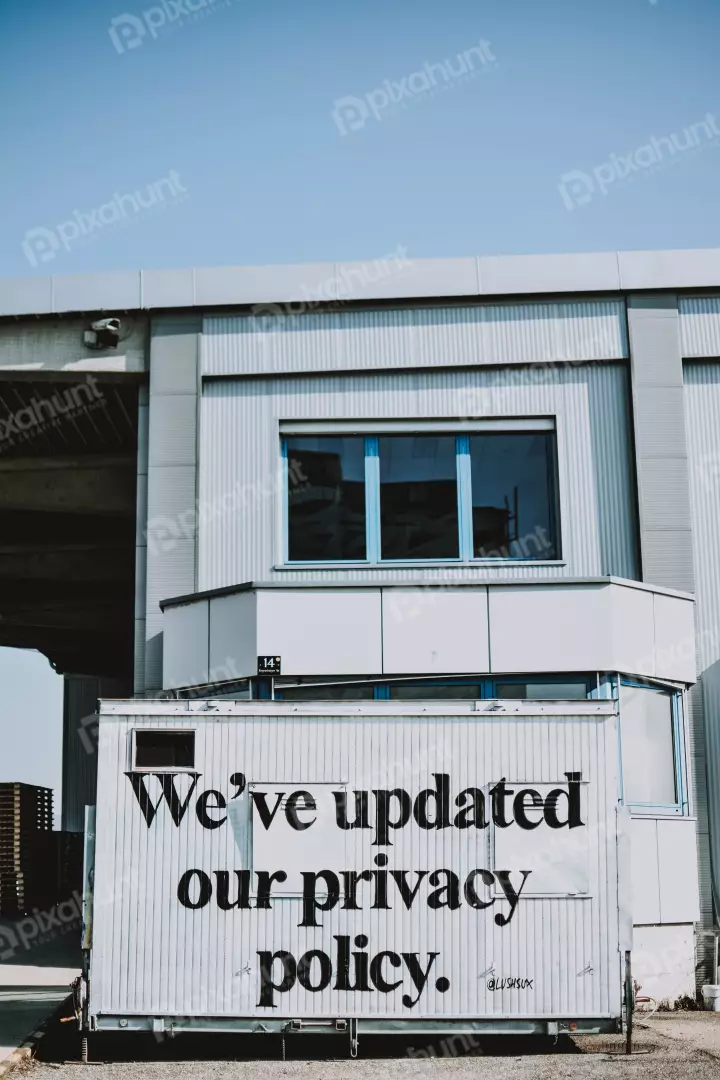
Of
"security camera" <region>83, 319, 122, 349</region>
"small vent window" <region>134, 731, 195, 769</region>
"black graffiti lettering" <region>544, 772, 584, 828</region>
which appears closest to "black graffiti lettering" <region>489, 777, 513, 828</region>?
"black graffiti lettering" <region>544, 772, 584, 828</region>

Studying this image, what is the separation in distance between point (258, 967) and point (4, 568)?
2205 cm

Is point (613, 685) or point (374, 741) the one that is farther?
point (613, 685)

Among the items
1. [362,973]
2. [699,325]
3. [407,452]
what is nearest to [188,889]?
[362,973]

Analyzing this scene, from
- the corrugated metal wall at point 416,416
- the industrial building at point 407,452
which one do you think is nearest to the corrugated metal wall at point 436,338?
the industrial building at point 407,452

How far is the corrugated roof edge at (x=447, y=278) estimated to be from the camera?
17641 mm

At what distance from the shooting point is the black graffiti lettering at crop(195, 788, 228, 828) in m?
11.5

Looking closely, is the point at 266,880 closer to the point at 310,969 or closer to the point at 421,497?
the point at 310,969

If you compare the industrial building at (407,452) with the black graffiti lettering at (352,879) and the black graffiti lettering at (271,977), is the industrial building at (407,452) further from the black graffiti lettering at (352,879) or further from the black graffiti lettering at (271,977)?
the black graffiti lettering at (271,977)

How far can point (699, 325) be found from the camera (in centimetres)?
1769

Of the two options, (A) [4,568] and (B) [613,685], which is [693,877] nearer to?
(B) [613,685]

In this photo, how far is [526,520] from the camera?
57.2 ft

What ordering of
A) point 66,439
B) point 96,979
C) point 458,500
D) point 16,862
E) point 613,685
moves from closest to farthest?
1. point 96,979
2. point 613,685
3. point 458,500
4. point 66,439
5. point 16,862

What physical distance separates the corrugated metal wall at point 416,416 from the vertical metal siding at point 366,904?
5.62 metres

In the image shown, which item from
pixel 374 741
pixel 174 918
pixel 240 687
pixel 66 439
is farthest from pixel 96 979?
pixel 66 439
